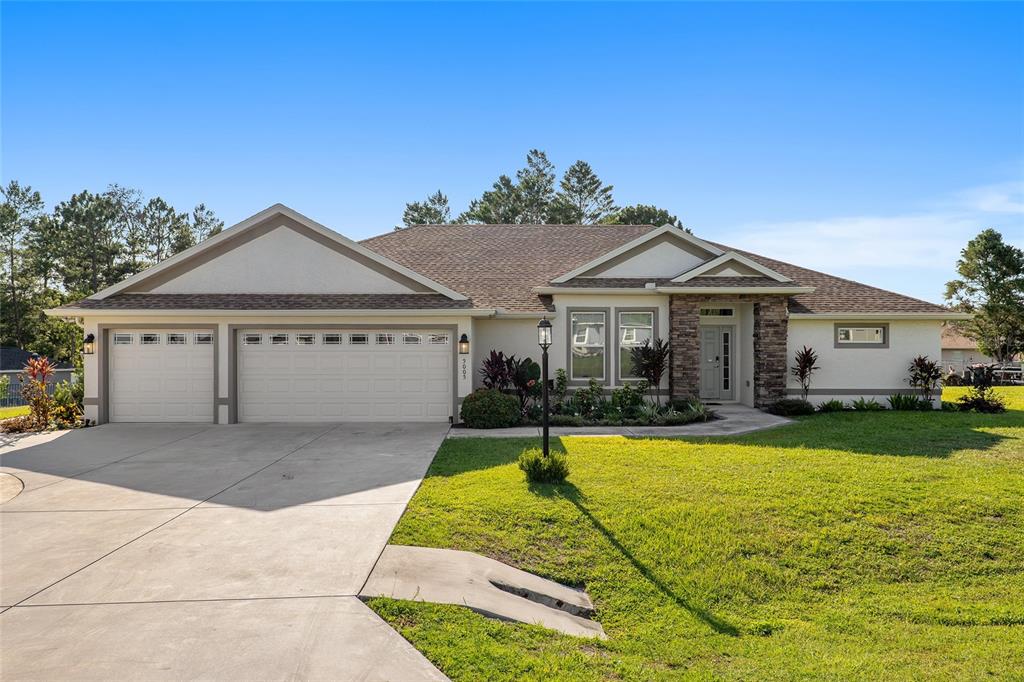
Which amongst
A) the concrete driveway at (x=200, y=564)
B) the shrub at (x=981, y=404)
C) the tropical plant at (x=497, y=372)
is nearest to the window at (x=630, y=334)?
the tropical plant at (x=497, y=372)

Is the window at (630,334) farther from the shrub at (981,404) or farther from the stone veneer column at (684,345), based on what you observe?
the shrub at (981,404)

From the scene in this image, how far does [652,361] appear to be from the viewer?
1392 centimetres

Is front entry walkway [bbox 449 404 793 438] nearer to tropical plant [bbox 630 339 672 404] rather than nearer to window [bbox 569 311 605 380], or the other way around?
tropical plant [bbox 630 339 672 404]

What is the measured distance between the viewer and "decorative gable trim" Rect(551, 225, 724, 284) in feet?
48.1

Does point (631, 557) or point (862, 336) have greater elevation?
point (862, 336)

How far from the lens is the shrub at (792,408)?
13.7m

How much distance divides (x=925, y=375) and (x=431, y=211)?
37.0 metres

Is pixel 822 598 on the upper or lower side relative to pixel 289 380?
lower

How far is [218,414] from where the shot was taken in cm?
1292

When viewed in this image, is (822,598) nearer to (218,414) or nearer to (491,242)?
(218,414)

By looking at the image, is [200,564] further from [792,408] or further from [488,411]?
[792,408]

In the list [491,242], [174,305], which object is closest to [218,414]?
[174,305]

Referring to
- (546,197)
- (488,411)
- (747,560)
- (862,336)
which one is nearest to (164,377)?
(488,411)

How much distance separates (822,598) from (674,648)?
1973 millimetres
